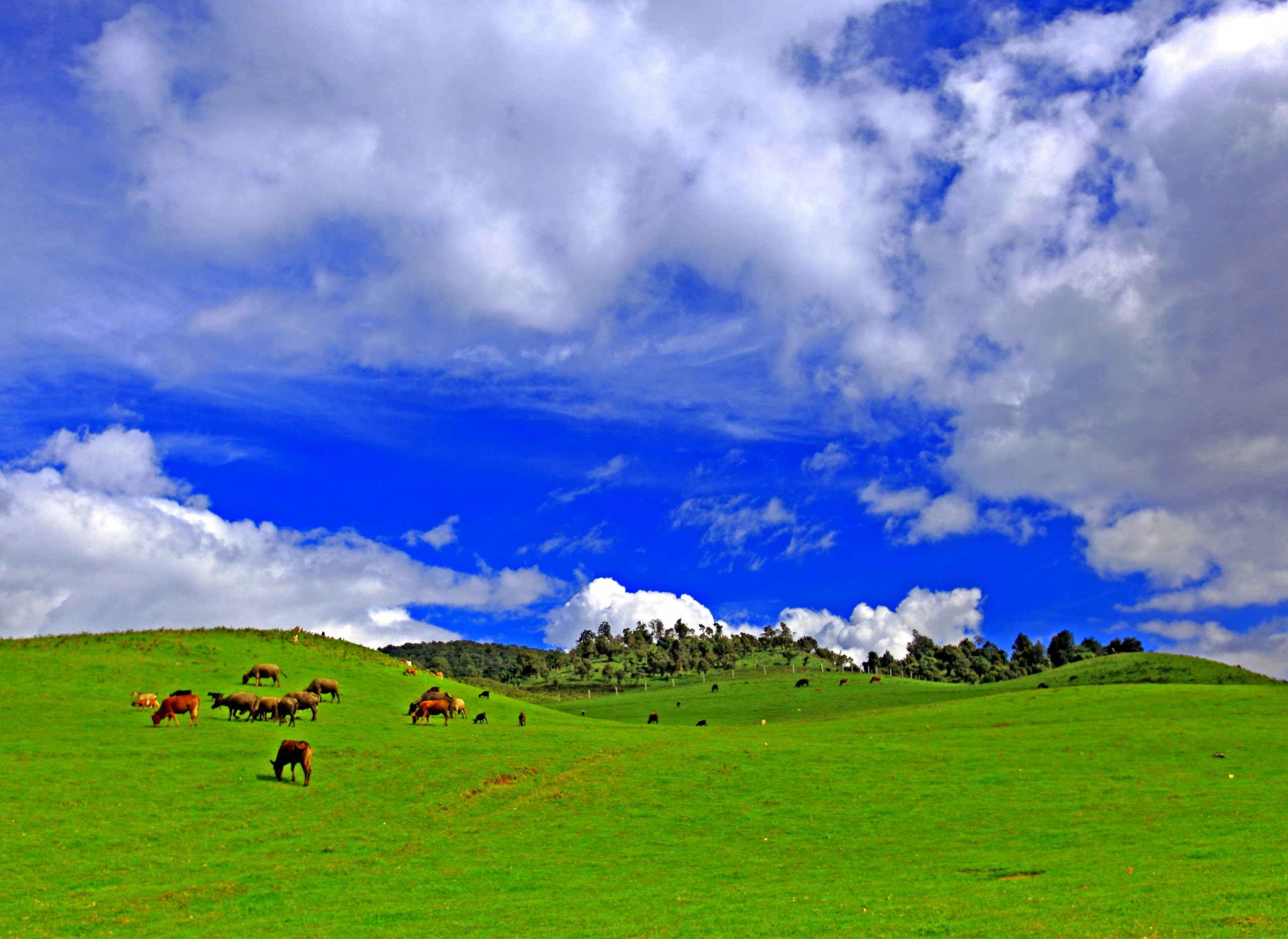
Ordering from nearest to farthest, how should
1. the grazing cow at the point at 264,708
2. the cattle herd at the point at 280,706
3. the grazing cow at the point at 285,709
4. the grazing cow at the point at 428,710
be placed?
the cattle herd at the point at 280,706 < the grazing cow at the point at 285,709 < the grazing cow at the point at 264,708 < the grazing cow at the point at 428,710

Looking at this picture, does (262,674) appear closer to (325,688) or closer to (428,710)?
(325,688)

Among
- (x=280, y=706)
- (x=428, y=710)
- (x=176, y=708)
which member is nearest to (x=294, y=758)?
(x=280, y=706)

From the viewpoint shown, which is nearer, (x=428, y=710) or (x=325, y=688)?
(x=428, y=710)

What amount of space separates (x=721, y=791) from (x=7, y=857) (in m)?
30.0

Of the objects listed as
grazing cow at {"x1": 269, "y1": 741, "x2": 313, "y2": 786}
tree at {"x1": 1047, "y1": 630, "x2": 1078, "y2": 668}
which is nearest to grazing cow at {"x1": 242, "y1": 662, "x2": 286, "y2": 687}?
grazing cow at {"x1": 269, "y1": 741, "x2": 313, "y2": 786}

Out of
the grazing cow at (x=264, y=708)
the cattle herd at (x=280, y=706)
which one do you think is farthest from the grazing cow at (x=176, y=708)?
the grazing cow at (x=264, y=708)

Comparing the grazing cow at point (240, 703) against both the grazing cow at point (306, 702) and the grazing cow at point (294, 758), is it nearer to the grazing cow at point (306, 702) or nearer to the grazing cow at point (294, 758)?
the grazing cow at point (306, 702)

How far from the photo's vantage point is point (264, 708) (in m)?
51.8

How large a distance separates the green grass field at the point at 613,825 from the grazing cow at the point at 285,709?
130 cm

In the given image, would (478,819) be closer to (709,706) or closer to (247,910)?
(247,910)

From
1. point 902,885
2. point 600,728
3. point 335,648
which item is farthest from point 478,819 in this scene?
point 335,648

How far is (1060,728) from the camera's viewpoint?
200 feet

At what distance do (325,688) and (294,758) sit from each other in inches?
1120

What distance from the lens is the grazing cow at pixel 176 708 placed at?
155 feet
